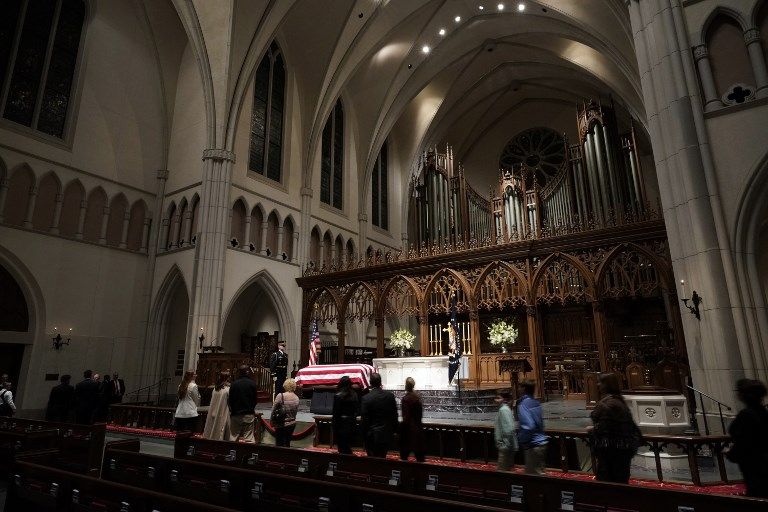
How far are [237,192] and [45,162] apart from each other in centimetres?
551

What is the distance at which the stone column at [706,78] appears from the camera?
293 inches

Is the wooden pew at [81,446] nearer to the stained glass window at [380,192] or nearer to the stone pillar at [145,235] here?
the stone pillar at [145,235]

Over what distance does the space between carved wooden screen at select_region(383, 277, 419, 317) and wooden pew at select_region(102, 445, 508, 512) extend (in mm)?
9427

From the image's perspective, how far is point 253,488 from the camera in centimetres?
341

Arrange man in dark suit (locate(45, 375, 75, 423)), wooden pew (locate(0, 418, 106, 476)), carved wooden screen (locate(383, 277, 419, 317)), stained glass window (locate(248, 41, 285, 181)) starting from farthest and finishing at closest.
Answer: stained glass window (locate(248, 41, 285, 181))
carved wooden screen (locate(383, 277, 419, 317))
man in dark suit (locate(45, 375, 75, 423))
wooden pew (locate(0, 418, 106, 476))

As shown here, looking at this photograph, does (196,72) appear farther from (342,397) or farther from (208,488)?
(208,488)

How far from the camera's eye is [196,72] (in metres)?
17.2

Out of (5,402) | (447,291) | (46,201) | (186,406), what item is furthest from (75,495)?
(46,201)

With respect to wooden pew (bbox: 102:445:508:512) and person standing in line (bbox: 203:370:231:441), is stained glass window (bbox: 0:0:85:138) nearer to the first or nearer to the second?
person standing in line (bbox: 203:370:231:441)

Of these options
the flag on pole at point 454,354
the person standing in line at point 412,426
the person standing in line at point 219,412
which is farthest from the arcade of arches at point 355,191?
the person standing in line at point 219,412

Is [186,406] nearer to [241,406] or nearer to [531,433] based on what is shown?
[241,406]

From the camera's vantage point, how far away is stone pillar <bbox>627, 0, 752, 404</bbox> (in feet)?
21.8

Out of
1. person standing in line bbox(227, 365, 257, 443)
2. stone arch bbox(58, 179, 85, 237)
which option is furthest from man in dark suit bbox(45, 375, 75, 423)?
stone arch bbox(58, 179, 85, 237)

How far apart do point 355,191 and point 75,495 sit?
18.8 m
